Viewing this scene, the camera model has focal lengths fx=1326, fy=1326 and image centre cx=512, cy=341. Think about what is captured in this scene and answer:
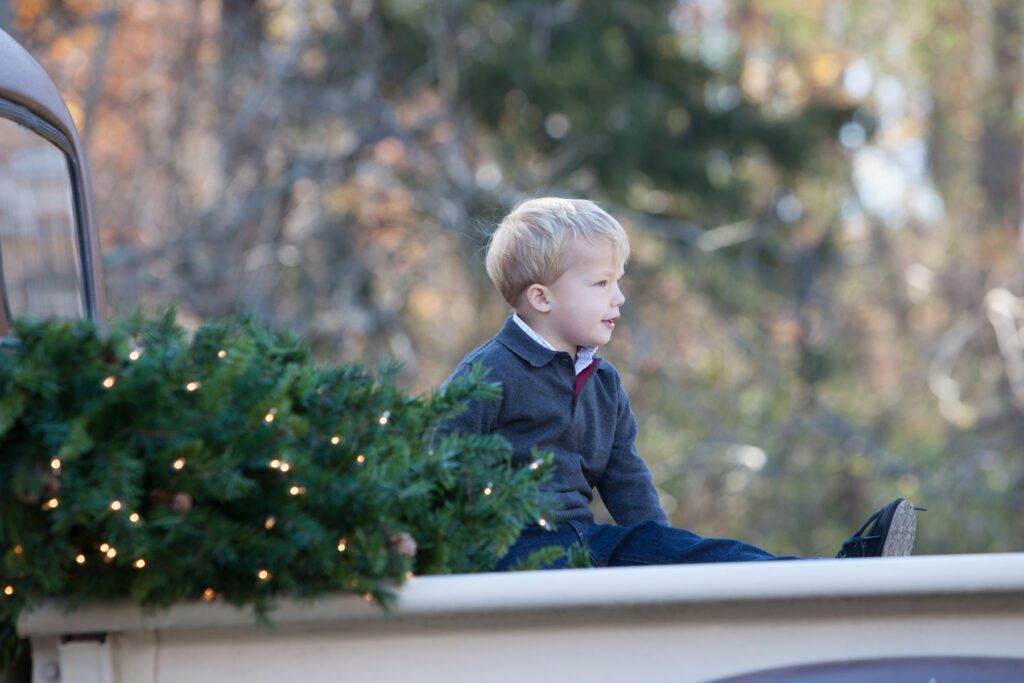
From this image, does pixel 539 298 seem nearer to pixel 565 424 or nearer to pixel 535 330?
pixel 535 330

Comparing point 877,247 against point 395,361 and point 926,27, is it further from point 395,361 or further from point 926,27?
point 395,361

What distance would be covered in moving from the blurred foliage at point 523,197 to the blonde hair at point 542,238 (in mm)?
5051

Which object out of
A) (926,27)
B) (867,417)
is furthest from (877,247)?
(867,417)

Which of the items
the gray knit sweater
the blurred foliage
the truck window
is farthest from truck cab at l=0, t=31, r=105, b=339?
the blurred foliage

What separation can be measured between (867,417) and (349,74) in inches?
189

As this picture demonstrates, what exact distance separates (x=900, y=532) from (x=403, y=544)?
112 cm

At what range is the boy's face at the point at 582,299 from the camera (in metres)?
3.12

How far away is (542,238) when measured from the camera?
3.14 meters

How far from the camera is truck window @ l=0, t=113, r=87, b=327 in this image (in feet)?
9.94

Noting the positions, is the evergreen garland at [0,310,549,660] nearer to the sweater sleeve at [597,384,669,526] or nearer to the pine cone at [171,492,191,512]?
the pine cone at [171,492,191,512]

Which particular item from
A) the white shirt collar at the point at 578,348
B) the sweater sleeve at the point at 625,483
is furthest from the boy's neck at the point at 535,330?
the sweater sleeve at the point at 625,483

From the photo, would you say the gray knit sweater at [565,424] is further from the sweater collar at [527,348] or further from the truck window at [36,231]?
the truck window at [36,231]

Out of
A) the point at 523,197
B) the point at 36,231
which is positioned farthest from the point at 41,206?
the point at 523,197

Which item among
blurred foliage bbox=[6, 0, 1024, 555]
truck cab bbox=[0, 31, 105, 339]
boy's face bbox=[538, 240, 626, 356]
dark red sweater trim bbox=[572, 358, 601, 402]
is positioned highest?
blurred foliage bbox=[6, 0, 1024, 555]
